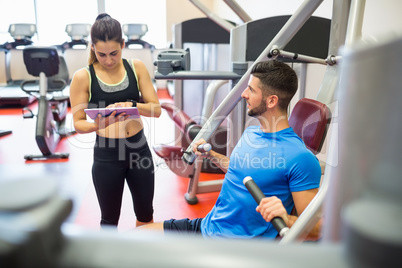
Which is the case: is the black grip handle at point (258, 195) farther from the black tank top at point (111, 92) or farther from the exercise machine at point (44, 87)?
the exercise machine at point (44, 87)

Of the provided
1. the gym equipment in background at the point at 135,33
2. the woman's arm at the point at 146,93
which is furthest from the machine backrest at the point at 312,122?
the gym equipment in background at the point at 135,33

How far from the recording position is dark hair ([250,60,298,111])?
1574 millimetres

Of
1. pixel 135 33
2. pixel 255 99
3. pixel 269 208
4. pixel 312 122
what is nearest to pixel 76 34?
pixel 135 33

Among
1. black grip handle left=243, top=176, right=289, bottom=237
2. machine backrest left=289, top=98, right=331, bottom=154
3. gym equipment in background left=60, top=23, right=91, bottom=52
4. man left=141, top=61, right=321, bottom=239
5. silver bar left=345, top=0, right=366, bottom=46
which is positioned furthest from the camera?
gym equipment in background left=60, top=23, right=91, bottom=52

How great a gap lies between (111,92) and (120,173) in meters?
0.45

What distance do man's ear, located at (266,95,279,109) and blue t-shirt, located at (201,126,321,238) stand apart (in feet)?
0.43

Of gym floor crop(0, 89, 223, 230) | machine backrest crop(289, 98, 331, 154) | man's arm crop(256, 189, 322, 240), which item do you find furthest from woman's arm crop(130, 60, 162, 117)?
man's arm crop(256, 189, 322, 240)

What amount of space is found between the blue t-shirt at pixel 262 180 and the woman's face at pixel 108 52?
→ 85cm

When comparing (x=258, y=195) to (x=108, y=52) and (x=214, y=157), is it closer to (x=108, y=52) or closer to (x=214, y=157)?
(x=214, y=157)

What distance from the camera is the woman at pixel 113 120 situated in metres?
1.81

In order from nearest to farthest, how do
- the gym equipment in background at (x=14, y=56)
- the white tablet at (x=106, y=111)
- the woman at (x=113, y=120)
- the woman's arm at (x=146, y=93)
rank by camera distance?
the white tablet at (x=106, y=111)
the woman at (x=113, y=120)
the woman's arm at (x=146, y=93)
the gym equipment in background at (x=14, y=56)

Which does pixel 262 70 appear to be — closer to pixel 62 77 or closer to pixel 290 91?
pixel 290 91

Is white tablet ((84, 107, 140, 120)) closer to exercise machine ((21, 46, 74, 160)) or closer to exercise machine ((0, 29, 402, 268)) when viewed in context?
exercise machine ((0, 29, 402, 268))

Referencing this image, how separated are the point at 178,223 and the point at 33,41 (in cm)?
903
